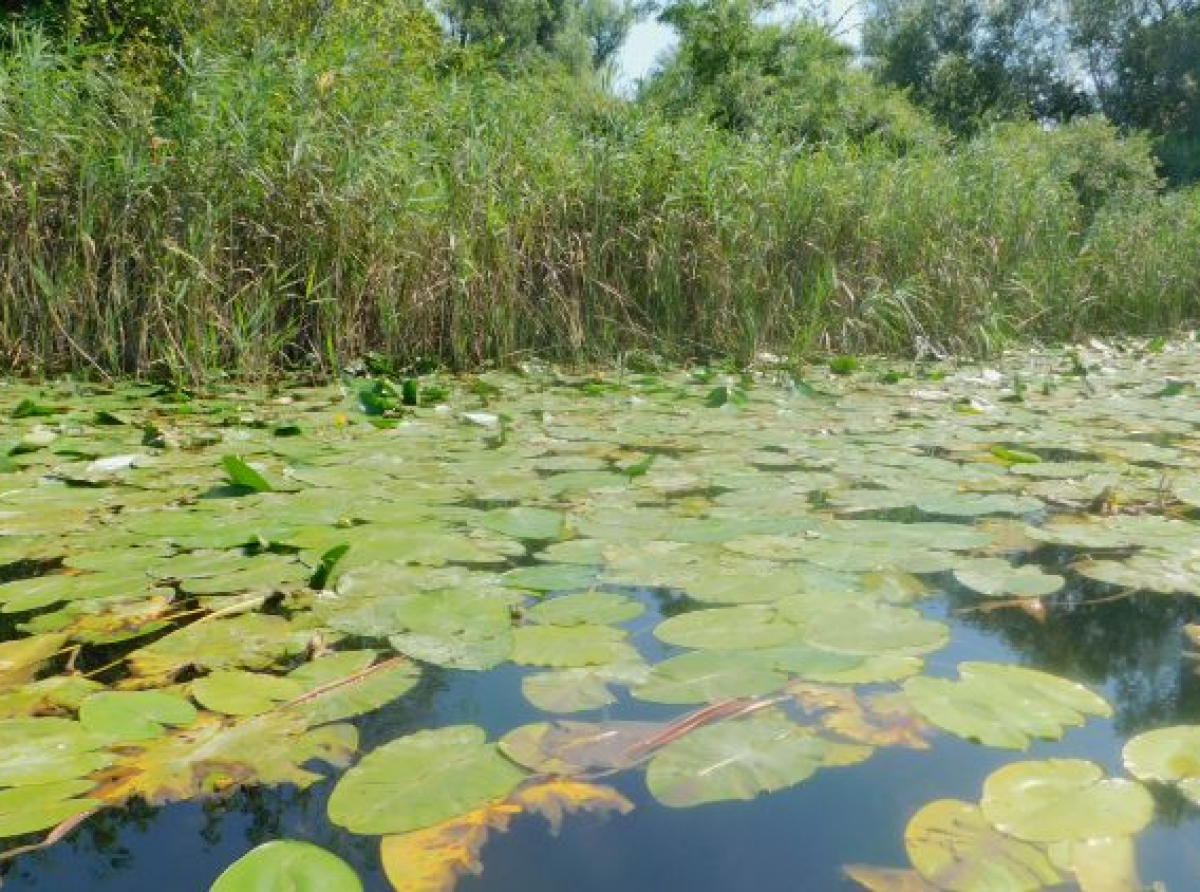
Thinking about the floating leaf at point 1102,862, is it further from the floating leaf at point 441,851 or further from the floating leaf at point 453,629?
the floating leaf at point 453,629

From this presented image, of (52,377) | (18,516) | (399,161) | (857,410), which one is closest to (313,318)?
(399,161)

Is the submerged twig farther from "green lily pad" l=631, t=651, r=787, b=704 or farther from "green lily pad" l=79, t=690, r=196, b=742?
"green lily pad" l=631, t=651, r=787, b=704

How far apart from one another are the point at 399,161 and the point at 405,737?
3.39m

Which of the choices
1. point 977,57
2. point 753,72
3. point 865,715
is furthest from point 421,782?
point 977,57

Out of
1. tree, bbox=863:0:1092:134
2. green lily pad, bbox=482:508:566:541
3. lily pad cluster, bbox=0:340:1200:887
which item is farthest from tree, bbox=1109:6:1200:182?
green lily pad, bbox=482:508:566:541

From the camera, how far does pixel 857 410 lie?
3223 mm

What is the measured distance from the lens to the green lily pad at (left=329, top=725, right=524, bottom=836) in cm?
80

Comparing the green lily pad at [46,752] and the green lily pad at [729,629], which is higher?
the green lily pad at [729,629]

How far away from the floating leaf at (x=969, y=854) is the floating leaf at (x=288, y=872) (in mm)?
411

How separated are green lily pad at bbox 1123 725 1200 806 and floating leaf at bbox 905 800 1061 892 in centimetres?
18

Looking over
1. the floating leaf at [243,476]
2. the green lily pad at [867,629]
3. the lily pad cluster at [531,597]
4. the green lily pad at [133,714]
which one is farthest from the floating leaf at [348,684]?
the floating leaf at [243,476]

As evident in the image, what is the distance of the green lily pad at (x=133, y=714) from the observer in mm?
946

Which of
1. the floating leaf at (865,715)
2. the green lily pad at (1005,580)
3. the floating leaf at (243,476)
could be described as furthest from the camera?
the floating leaf at (243,476)

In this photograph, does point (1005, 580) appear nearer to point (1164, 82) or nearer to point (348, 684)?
point (348, 684)
